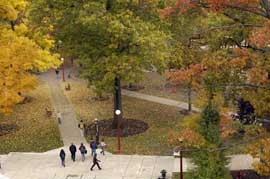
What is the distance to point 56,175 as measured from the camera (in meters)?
26.0

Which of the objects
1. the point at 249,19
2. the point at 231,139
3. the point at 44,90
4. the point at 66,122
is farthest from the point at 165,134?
the point at 44,90

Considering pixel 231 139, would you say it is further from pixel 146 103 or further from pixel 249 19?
pixel 146 103

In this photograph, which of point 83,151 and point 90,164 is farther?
point 83,151

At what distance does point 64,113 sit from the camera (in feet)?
127

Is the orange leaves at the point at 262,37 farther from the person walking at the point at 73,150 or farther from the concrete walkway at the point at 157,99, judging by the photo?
the concrete walkway at the point at 157,99

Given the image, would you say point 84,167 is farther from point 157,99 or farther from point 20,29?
point 157,99

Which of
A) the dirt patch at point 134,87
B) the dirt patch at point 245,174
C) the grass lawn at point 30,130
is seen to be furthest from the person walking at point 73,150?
the dirt patch at point 134,87

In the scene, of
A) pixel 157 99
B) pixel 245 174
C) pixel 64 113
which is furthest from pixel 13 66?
pixel 157 99

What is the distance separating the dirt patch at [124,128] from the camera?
32.9 m

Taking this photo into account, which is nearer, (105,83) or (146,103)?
(105,83)

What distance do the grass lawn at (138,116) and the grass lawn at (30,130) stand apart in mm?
2713

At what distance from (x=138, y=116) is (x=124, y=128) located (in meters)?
3.41

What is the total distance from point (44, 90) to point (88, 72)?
1736 cm

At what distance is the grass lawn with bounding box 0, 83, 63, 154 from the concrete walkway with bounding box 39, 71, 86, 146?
488 millimetres
